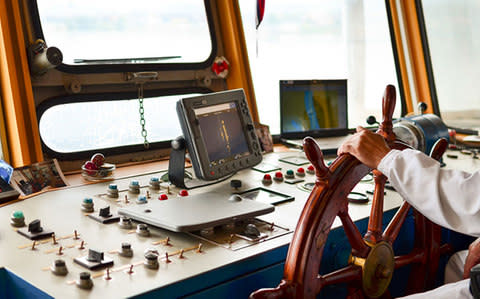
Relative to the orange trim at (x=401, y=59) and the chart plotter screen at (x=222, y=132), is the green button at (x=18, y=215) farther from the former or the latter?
the orange trim at (x=401, y=59)

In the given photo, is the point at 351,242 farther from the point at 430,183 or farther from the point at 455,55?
the point at 455,55

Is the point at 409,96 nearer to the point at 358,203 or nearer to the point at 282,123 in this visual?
the point at 282,123

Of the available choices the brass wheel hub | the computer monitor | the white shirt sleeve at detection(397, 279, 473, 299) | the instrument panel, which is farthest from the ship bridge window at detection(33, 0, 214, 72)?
the white shirt sleeve at detection(397, 279, 473, 299)

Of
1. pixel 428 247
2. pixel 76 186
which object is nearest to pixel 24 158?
pixel 76 186

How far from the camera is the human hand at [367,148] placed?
1432mm

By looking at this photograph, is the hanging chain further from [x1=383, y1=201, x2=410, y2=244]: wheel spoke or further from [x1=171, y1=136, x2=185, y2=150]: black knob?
[x1=383, y1=201, x2=410, y2=244]: wheel spoke

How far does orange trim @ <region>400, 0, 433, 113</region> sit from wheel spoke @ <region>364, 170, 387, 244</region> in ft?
7.56

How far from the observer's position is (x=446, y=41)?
146 inches

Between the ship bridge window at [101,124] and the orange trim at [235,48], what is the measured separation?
0.36 m

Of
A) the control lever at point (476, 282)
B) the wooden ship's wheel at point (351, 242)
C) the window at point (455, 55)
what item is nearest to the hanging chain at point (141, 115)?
the wooden ship's wheel at point (351, 242)

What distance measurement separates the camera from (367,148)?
1444mm

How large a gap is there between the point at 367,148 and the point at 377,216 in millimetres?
232

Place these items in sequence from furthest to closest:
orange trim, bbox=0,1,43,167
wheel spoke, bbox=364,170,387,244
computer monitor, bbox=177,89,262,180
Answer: orange trim, bbox=0,1,43,167, computer monitor, bbox=177,89,262,180, wheel spoke, bbox=364,170,387,244

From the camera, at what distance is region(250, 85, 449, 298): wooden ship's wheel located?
134 centimetres
